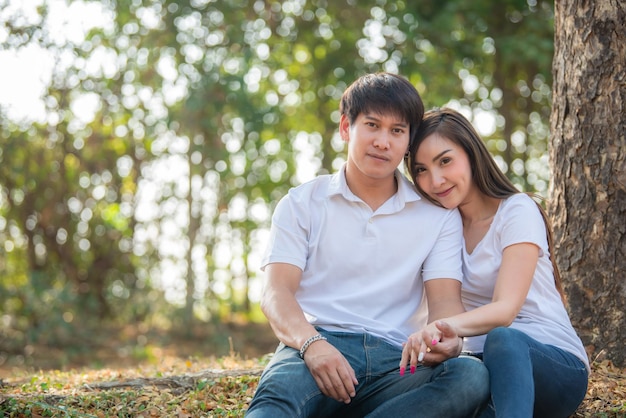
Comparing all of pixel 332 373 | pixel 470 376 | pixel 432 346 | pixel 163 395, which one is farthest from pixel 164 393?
pixel 470 376

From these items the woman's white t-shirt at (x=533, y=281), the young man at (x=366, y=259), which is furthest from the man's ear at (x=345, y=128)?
the woman's white t-shirt at (x=533, y=281)

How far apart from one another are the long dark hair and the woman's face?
0.03 meters

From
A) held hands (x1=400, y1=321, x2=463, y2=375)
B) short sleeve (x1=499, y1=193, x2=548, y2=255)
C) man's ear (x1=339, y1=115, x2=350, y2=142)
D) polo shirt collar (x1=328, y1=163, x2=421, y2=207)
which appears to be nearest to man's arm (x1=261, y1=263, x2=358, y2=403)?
held hands (x1=400, y1=321, x2=463, y2=375)

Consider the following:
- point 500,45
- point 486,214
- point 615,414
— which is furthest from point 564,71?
point 500,45

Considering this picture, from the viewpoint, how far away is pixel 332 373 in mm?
2920

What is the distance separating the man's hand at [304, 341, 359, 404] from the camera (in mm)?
2922

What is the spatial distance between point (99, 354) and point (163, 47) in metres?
3.96

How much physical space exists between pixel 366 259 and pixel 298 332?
462 mm

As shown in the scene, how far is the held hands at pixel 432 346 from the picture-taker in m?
2.93

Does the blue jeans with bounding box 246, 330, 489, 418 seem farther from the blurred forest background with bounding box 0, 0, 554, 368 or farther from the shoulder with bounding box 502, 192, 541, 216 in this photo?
the blurred forest background with bounding box 0, 0, 554, 368

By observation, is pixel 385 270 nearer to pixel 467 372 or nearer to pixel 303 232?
pixel 303 232

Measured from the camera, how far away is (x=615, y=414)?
3.39 m

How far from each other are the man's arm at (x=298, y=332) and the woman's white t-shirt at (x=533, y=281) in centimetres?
63

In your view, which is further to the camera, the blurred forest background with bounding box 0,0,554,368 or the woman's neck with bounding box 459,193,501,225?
the blurred forest background with bounding box 0,0,554,368
